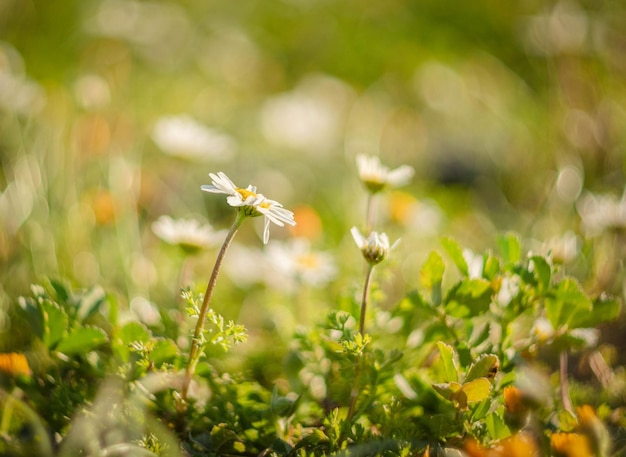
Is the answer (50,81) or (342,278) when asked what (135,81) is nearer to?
(50,81)

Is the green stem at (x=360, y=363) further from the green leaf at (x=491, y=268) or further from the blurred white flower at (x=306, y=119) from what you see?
the blurred white flower at (x=306, y=119)

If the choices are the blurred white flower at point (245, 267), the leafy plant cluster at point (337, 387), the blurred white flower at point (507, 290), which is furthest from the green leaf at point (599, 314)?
the blurred white flower at point (245, 267)

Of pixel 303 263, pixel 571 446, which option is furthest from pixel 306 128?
pixel 571 446

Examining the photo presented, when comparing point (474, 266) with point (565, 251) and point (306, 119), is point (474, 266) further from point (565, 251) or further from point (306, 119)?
point (306, 119)

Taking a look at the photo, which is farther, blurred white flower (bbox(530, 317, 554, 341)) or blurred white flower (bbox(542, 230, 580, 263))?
blurred white flower (bbox(542, 230, 580, 263))

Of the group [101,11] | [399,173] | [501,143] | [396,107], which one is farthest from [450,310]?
[101,11]

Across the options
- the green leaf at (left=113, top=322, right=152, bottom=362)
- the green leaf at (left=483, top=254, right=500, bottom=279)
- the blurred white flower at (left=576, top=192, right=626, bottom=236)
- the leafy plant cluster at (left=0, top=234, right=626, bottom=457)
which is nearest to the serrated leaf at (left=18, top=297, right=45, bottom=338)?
the leafy plant cluster at (left=0, top=234, right=626, bottom=457)

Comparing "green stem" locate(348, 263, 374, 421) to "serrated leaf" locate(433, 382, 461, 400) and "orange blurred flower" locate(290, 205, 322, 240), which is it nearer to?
"serrated leaf" locate(433, 382, 461, 400)

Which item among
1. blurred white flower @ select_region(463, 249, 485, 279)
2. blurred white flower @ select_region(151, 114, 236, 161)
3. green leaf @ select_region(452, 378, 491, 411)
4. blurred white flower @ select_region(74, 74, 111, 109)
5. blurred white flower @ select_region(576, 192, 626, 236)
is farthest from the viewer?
blurred white flower @ select_region(74, 74, 111, 109)
